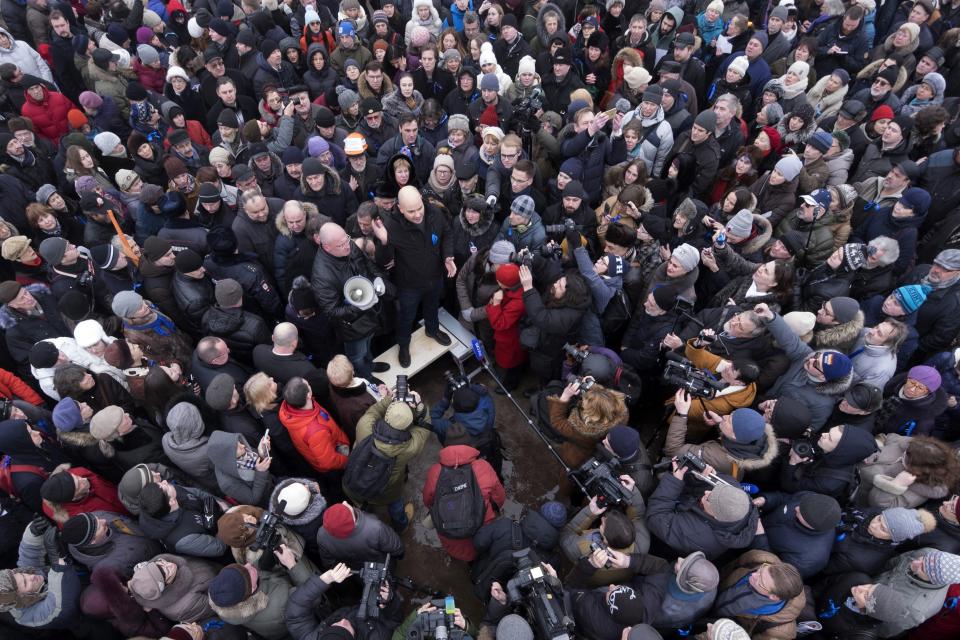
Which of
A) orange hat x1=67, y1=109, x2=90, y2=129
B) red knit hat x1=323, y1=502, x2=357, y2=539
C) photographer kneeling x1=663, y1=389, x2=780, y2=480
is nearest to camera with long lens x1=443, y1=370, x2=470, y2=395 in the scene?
red knit hat x1=323, y1=502, x2=357, y2=539

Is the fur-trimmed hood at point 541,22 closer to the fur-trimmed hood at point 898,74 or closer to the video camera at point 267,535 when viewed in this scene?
the fur-trimmed hood at point 898,74

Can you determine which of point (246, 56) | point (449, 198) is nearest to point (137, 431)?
point (449, 198)

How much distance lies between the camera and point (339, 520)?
3646mm

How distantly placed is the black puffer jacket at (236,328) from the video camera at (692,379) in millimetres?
3953

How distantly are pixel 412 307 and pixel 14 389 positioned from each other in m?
3.90

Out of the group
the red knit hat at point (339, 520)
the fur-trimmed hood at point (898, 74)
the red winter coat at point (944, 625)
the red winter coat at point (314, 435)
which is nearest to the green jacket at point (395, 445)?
the red winter coat at point (314, 435)

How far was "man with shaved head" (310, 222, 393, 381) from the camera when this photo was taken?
201 inches

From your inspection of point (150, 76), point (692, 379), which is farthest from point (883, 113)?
point (150, 76)

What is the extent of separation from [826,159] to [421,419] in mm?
6127

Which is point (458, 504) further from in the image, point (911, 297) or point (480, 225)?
point (911, 297)

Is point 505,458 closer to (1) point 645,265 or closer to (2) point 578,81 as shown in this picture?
(1) point 645,265

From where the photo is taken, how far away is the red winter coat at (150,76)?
8.77 m

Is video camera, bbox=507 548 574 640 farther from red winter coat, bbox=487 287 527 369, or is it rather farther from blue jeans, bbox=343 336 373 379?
blue jeans, bbox=343 336 373 379

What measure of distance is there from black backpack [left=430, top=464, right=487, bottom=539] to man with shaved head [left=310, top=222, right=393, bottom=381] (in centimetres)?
203
